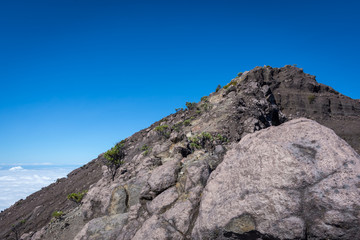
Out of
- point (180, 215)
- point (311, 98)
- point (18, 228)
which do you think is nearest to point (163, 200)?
point (180, 215)

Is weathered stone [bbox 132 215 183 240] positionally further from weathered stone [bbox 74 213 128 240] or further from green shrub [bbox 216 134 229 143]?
green shrub [bbox 216 134 229 143]

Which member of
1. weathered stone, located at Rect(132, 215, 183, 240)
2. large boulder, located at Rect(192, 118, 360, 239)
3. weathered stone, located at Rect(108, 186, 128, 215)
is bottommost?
weathered stone, located at Rect(132, 215, 183, 240)

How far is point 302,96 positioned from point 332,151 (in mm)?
47087

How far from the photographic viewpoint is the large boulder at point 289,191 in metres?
7.08

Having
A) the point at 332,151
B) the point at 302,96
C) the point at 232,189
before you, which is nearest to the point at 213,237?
the point at 232,189

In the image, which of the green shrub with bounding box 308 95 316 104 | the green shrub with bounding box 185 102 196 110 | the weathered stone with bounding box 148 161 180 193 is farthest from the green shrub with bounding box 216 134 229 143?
the green shrub with bounding box 308 95 316 104

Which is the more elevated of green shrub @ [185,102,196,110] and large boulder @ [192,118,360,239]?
green shrub @ [185,102,196,110]

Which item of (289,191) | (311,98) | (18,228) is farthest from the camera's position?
(311,98)

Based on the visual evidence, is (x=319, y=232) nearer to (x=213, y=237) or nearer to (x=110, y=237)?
(x=213, y=237)

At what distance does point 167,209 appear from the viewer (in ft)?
38.9

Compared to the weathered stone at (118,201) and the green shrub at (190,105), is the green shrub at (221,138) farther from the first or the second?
the green shrub at (190,105)

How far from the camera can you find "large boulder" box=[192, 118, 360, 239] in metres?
7.08

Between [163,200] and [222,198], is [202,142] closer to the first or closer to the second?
[163,200]

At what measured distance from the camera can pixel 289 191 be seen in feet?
25.6
